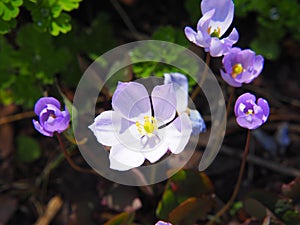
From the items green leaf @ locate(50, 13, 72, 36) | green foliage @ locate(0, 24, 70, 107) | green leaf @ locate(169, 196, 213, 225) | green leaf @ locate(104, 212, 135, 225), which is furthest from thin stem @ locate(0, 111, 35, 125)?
green leaf @ locate(169, 196, 213, 225)

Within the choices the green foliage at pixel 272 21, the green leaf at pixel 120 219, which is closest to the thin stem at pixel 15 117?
the green leaf at pixel 120 219

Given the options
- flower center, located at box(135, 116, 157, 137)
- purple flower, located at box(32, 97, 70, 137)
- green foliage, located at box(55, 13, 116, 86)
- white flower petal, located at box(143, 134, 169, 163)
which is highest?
purple flower, located at box(32, 97, 70, 137)

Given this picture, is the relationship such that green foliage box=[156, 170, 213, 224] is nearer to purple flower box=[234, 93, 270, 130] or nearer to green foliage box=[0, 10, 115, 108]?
purple flower box=[234, 93, 270, 130]

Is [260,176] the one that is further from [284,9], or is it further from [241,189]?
[284,9]

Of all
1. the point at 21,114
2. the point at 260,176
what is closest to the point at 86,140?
the point at 21,114

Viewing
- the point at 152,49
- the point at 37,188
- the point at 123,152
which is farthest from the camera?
the point at 37,188

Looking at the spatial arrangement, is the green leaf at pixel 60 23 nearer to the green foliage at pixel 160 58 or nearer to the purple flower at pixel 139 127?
the green foliage at pixel 160 58

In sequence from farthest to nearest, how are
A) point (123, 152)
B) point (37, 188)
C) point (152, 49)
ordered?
point (37, 188), point (152, 49), point (123, 152)
